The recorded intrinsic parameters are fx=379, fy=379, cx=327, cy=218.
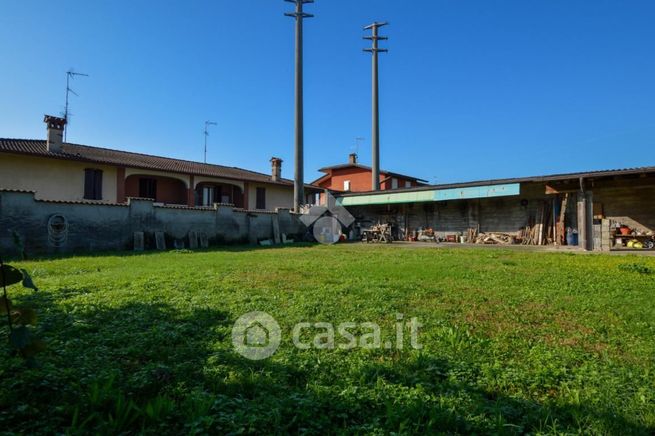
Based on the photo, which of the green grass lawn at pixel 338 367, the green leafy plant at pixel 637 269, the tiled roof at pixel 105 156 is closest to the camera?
the green grass lawn at pixel 338 367

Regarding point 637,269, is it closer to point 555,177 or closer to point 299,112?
point 555,177

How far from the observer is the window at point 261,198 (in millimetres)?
25391

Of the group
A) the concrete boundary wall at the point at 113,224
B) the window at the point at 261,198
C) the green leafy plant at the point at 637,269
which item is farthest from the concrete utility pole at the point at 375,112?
the green leafy plant at the point at 637,269

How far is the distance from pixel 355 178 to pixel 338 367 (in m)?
31.9

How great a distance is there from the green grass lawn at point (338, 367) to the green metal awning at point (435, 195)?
11056mm

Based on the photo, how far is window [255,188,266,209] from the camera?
25.4 metres

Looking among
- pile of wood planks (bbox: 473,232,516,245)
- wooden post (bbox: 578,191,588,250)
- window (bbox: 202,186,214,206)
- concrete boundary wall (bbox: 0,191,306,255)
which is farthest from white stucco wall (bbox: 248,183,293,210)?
wooden post (bbox: 578,191,588,250)

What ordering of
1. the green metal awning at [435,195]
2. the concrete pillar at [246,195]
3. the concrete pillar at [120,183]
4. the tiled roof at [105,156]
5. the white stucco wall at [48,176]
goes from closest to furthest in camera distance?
1. the green metal awning at [435,195]
2. the white stucco wall at [48,176]
3. the tiled roof at [105,156]
4. the concrete pillar at [120,183]
5. the concrete pillar at [246,195]

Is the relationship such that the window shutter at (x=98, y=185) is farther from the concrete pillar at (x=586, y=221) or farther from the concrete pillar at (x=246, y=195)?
the concrete pillar at (x=586, y=221)

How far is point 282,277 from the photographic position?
694cm

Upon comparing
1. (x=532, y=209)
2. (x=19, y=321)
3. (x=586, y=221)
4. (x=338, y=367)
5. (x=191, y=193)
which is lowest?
(x=338, y=367)

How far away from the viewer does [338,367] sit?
292 centimetres

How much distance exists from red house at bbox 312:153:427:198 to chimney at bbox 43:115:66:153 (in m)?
19.8

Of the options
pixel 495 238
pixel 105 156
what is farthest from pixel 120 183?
pixel 495 238
